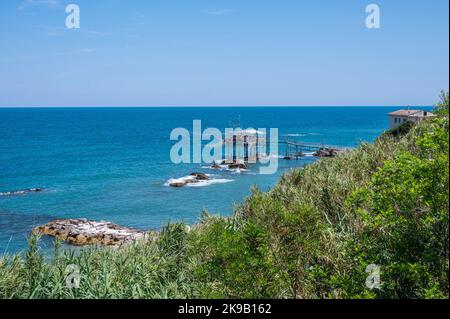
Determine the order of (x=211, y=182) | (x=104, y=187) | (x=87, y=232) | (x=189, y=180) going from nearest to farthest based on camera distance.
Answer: (x=87, y=232) → (x=104, y=187) → (x=211, y=182) → (x=189, y=180)

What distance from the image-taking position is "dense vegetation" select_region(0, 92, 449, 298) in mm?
8391

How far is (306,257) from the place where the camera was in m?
11.5

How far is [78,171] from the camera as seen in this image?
208 feet

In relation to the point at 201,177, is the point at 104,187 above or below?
below

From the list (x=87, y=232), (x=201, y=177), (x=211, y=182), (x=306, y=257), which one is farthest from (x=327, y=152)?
(x=306, y=257)

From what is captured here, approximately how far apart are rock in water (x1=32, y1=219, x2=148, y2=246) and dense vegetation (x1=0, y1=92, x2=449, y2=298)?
1952 cm

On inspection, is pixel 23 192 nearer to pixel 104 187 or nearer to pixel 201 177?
pixel 104 187

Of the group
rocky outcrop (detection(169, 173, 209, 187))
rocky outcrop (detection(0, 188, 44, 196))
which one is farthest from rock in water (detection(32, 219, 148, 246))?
rocky outcrop (detection(169, 173, 209, 187))

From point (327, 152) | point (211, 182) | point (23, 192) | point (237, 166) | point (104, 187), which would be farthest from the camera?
point (327, 152)

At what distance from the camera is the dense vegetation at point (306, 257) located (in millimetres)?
8391

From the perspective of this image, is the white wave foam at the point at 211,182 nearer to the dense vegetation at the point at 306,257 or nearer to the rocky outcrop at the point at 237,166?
the rocky outcrop at the point at 237,166

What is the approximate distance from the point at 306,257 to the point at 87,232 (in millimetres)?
25346

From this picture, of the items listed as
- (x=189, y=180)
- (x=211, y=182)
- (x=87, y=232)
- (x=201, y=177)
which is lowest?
(x=87, y=232)
